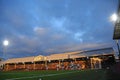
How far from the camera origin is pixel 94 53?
5759 cm

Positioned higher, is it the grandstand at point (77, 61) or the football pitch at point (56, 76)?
the grandstand at point (77, 61)

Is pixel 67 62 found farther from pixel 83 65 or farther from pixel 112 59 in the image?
pixel 112 59

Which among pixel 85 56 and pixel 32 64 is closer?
pixel 85 56

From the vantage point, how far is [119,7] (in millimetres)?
17625

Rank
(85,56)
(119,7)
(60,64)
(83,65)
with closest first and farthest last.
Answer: (119,7) < (85,56) < (83,65) < (60,64)

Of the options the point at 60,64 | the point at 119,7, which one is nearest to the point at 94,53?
the point at 60,64

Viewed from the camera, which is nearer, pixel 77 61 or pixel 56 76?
pixel 56 76

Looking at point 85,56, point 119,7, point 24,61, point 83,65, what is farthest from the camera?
point 24,61

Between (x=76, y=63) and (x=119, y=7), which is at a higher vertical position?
(x=119, y=7)

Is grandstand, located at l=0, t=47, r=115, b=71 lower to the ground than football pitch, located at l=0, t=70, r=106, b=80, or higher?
higher

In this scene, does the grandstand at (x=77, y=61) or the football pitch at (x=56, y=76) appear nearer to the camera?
the football pitch at (x=56, y=76)

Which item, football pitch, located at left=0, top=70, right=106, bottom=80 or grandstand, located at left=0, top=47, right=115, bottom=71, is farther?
grandstand, located at left=0, top=47, right=115, bottom=71

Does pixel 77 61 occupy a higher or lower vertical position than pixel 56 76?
higher

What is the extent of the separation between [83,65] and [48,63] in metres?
13.5
